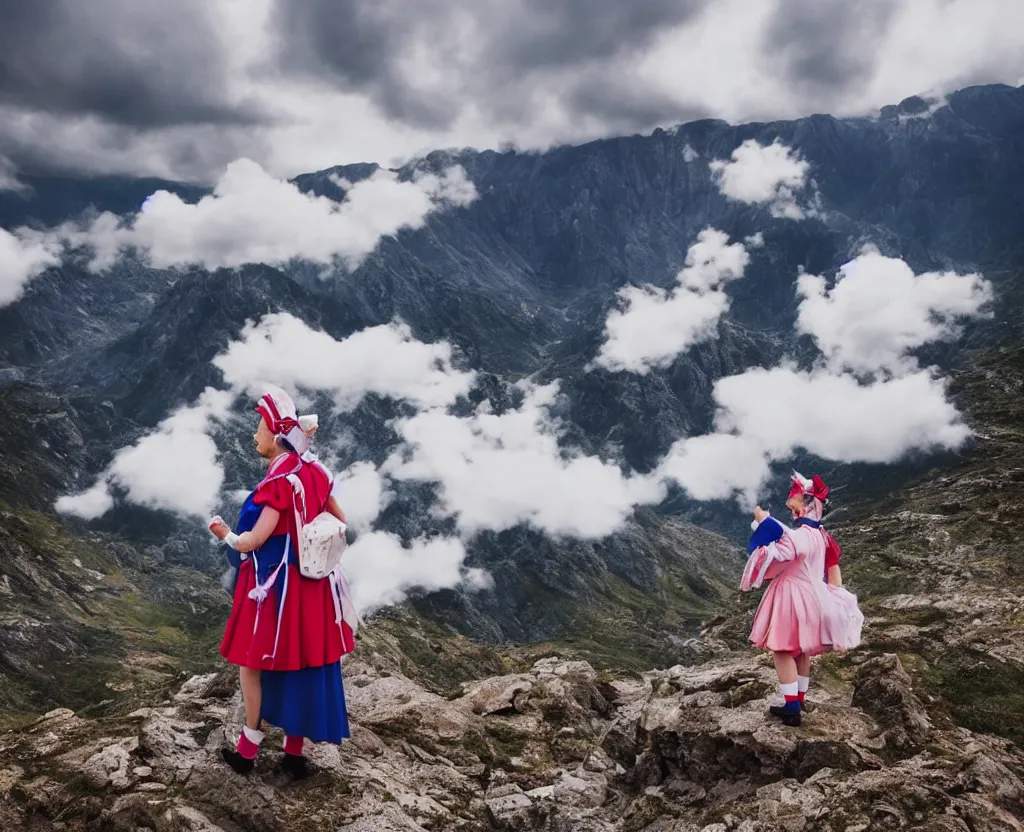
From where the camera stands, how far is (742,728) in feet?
48.3

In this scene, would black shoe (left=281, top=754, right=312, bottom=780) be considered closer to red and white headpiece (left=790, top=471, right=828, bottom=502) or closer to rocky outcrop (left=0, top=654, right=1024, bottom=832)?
rocky outcrop (left=0, top=654, right=1024, bottom=832)

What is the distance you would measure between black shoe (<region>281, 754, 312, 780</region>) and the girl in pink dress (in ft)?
29.8

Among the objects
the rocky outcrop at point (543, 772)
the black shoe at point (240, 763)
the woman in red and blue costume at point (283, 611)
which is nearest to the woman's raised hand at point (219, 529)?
the woman in red and blue costume at point (283, 611)

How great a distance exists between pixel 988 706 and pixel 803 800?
863cm

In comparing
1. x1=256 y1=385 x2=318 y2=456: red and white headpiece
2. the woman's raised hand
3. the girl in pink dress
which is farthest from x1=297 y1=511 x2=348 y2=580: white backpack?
the girl in pink dress

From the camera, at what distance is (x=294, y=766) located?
Answer: 12586mm

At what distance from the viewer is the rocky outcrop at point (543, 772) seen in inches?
446

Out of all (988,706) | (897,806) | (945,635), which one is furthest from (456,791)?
(945,635)

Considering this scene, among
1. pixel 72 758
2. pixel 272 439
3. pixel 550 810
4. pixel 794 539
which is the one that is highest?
pixel 272 439

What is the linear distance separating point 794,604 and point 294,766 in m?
10.2

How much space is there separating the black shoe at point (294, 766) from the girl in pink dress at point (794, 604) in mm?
9091

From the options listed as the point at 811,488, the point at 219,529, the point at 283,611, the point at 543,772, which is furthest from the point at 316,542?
the point at 811,488

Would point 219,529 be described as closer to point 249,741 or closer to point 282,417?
point 282,417

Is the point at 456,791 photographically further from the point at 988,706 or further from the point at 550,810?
the point at 988,706
